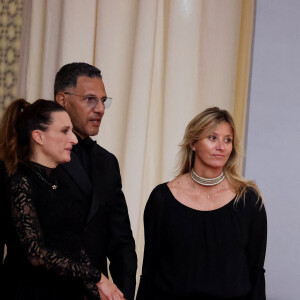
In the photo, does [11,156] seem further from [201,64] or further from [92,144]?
[201,64]

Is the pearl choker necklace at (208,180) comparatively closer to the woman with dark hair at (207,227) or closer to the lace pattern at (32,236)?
the woman with dark hair at (207,227)

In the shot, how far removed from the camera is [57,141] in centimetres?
246

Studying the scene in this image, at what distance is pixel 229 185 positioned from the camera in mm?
3062

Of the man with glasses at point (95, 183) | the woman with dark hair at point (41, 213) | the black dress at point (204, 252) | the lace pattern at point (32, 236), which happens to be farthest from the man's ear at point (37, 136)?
the black dress at point (204, 252)

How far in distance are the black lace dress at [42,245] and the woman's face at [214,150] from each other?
748 mm

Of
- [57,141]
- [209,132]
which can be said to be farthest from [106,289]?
[209,132]

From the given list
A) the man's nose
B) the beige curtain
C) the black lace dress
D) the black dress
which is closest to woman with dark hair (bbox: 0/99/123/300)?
the black lace dress

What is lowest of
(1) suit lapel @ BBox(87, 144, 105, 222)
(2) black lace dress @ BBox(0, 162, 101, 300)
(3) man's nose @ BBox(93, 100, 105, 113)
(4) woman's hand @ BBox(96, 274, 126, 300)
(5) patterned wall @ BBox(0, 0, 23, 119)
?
(4) woman's hand @ BBox(96, 274, 126, 300)

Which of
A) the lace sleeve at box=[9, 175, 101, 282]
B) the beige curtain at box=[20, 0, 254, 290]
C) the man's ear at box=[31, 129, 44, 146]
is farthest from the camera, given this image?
the beige curtain at box=[20, 0, 254, 290]

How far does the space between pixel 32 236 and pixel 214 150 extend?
1045mm

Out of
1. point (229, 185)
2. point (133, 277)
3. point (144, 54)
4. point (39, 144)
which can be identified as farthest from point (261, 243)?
point (144, 54)

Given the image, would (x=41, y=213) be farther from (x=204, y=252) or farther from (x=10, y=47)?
(x=10, y=47)

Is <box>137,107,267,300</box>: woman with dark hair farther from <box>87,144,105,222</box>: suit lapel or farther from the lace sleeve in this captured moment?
the lace sleeve

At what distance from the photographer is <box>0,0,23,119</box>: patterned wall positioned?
16.1ft
